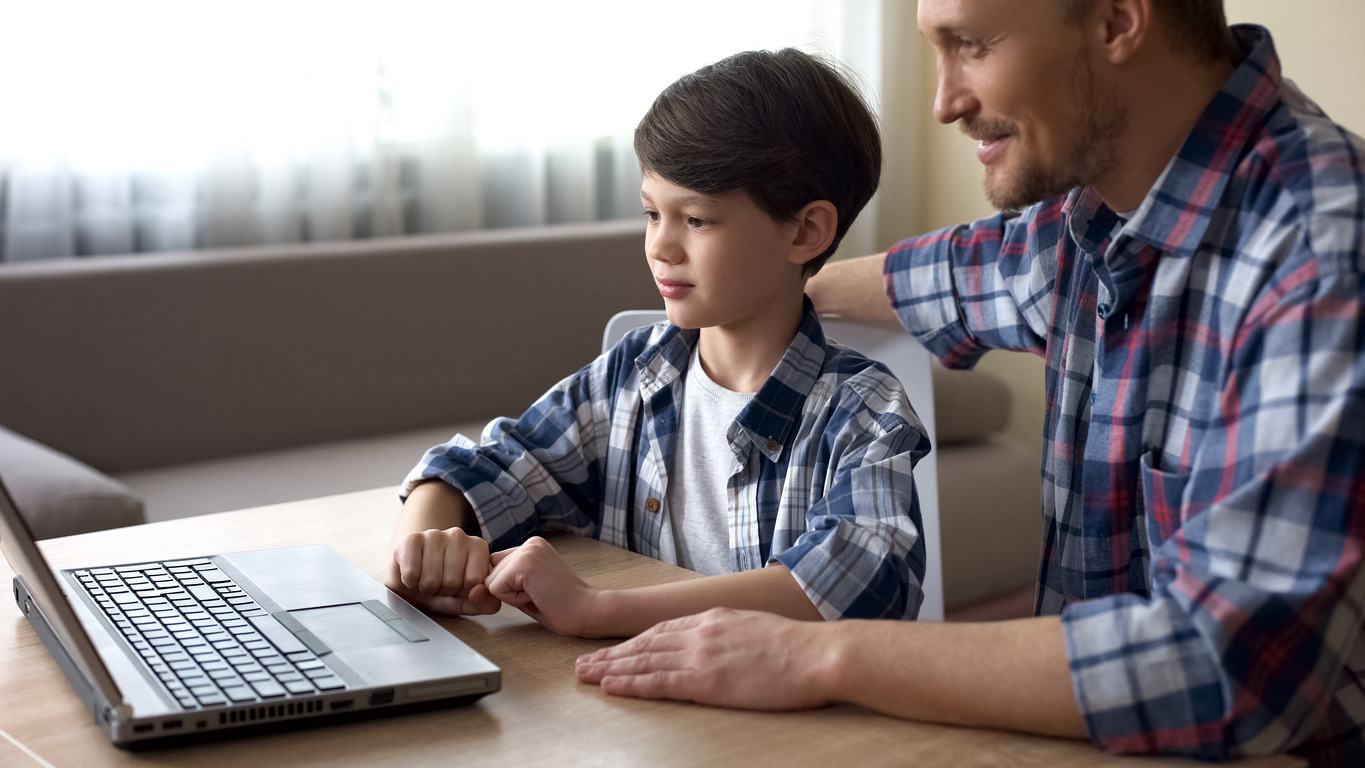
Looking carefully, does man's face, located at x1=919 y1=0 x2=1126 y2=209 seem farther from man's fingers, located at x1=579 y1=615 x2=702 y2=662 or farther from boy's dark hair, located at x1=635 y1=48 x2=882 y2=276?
man's fingers, located at x1=579 y1=615 x2=702 y2=662

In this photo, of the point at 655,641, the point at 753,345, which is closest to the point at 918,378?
the point at 753,345

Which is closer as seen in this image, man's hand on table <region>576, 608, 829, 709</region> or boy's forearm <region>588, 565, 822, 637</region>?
man's hand on table <region>576, 608, 829, 709</region>

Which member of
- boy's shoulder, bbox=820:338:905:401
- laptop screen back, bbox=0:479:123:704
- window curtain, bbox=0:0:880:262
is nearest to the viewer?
laptop screen back, bbox=0:479:123:704

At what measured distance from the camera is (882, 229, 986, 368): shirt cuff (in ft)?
5.02

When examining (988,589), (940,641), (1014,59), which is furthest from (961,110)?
(988,589)

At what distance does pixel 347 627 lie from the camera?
1.00m

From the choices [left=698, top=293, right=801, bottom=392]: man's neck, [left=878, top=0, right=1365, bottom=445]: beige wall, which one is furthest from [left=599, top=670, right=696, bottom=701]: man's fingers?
[left=878, top=0, right=1365, bottom=445]: beige wall

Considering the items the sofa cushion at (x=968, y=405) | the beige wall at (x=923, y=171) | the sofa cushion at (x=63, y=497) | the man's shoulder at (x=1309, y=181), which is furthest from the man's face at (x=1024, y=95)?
the beige wall at (x=923, y=171)

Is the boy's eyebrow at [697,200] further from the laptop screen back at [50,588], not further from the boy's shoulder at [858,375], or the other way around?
the laptop screen back at [50,588]

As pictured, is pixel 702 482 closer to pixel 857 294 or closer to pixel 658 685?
pixel 857 294

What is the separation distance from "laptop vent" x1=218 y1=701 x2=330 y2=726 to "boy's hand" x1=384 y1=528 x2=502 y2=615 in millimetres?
232

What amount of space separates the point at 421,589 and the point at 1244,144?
0.71m

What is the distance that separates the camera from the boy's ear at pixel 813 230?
137cm

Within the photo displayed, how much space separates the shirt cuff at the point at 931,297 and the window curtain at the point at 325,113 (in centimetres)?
118
